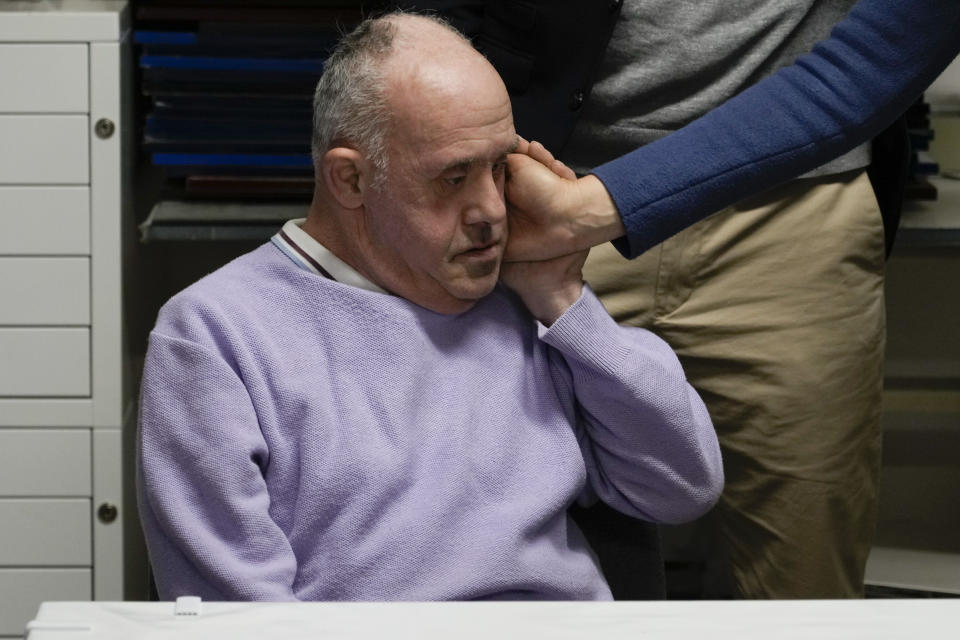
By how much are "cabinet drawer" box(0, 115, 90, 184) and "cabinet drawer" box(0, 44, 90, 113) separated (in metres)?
0.02

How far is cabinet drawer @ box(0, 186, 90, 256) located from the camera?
85.3 inches

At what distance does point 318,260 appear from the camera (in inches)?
59.6

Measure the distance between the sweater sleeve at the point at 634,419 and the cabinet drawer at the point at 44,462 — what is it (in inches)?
40.3

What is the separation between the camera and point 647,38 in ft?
5.90

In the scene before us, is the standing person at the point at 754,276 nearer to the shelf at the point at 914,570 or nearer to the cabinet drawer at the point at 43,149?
the shelf at the point at 914,570

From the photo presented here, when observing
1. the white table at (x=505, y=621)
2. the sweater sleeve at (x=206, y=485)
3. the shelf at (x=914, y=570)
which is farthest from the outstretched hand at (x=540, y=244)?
the shelf at (x=914, y=570)

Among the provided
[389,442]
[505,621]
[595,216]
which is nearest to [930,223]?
[595,216]

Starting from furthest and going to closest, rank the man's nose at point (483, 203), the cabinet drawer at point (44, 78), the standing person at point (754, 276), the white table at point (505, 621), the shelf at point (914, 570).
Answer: the shelf at point (914, 570) → the cabinet drawer at point (44, 78) → the standing person at point (754, 276) → the man's nose at point (483, 203) → the white table at point (505, 621)

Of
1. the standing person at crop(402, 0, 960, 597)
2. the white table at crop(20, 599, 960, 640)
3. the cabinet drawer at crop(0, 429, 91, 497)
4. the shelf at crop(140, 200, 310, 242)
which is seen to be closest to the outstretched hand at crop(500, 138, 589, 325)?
the standing person at crop(402, 0, 960, 597)

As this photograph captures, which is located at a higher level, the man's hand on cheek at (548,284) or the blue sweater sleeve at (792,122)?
the blue sweater sleeve at (792,122)

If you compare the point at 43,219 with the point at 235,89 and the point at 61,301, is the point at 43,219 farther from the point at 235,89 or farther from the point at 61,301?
the point at 235,89

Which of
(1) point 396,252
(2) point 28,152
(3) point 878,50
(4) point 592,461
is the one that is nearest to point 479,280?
(1) point 396,252

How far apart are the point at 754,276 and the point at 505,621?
3.17 ft

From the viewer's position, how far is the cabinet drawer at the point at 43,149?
7.02 feet
